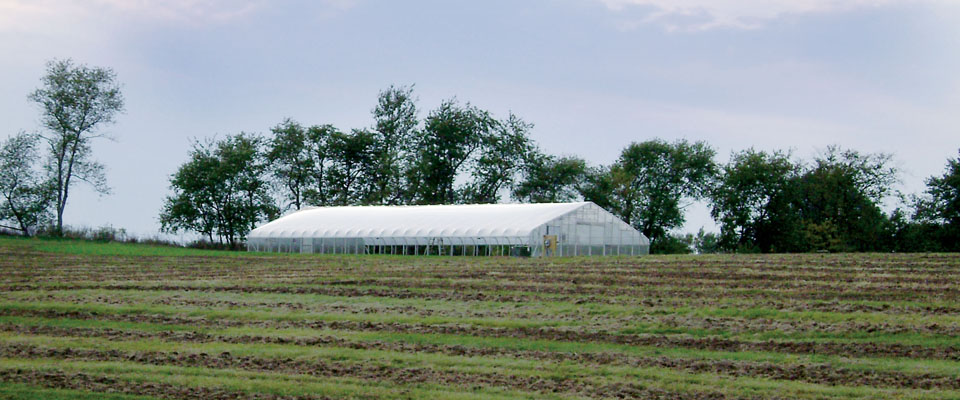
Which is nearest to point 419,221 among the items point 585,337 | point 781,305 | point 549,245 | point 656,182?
point 549,245

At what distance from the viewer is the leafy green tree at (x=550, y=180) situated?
88438 mm

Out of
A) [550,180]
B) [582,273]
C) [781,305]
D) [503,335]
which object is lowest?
[503,335]

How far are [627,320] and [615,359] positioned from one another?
4022 millimetres

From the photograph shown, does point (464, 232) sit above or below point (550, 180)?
below

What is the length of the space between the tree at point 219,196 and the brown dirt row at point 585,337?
65490mm

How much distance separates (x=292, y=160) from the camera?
91.2 metres

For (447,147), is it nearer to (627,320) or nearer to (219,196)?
(219,196)

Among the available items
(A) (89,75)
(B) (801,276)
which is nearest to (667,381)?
(B) (801,276)

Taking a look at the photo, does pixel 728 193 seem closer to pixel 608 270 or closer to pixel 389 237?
pixel 389 237

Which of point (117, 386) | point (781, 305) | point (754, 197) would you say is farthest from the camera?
point (754, 197)

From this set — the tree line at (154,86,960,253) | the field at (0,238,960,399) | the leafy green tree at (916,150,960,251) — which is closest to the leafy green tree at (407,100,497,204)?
the tree line at (154,86,960,253)

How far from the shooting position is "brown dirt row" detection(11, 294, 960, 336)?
17844mm

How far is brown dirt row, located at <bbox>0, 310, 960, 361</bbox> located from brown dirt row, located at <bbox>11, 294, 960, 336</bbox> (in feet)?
3.20

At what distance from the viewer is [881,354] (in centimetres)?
1574
